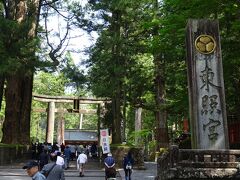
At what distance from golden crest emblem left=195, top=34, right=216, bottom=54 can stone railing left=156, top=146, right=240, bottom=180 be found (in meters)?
3.37

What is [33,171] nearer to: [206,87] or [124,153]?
[206,87]

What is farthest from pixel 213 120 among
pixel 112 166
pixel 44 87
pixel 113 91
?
pixel 44 87

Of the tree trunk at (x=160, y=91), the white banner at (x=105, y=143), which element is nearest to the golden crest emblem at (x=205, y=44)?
the white banner at (x=105, y=143)

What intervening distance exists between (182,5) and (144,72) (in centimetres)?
1054

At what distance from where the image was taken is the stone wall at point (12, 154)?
2389cm

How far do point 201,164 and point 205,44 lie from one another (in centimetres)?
395

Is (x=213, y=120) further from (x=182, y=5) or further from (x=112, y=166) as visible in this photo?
(x=182, y=5)

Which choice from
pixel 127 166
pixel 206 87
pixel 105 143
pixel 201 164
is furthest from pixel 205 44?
pixel 105 143

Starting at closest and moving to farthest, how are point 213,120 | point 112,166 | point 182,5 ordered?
point 213,120
point 112,166
point 182,5

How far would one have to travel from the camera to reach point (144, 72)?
2514 centimetres

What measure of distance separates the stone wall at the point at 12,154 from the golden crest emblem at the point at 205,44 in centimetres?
1513

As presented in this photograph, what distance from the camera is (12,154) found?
25922mm

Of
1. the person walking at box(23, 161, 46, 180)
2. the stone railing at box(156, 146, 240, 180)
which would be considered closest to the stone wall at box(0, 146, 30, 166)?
the stone railing at box(156, 146, 240, 180)

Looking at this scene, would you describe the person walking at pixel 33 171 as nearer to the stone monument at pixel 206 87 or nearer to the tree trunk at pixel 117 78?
the stone monument at pixel 206 87
